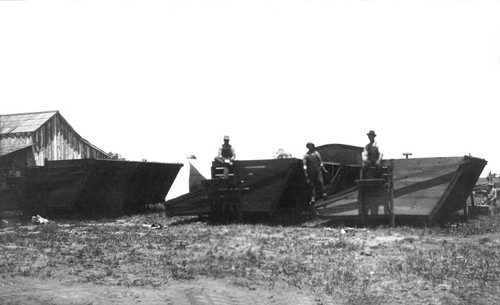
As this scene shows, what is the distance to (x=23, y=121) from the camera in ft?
87.2

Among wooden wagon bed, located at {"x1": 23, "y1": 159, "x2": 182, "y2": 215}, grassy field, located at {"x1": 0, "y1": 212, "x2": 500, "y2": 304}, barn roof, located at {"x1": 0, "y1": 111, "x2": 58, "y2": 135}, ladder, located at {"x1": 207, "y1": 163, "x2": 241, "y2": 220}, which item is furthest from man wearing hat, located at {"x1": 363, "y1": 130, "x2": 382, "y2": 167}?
barn roof, located at {"x1": 0, "y1": 111, "x2": 58, "y2": 135}

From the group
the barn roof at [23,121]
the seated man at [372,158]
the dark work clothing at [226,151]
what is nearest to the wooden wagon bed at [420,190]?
the seated man at [372,158]

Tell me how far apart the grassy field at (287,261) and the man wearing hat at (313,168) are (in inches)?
83.6

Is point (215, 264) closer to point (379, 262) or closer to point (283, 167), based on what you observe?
point (379, 262)

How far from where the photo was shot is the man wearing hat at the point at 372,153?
1272 centimetres

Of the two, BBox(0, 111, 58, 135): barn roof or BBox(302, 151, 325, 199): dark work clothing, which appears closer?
BBox(302, 151, 325, 199): dark work clothing

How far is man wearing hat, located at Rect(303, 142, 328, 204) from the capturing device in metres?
13.5

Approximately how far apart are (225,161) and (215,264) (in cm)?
612

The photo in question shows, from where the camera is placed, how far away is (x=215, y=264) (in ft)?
25.1

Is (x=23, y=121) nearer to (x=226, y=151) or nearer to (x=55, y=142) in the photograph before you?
→ (x=55, y=142)

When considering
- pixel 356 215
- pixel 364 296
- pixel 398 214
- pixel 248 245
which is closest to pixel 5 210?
pixel 248 245

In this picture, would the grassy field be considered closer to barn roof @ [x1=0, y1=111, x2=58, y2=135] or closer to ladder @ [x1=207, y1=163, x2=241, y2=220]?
ladder @ [x1=207, y1=163, x2=241, y2=220]

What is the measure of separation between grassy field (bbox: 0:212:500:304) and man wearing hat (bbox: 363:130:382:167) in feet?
6.13

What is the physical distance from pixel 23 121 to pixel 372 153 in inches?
817
